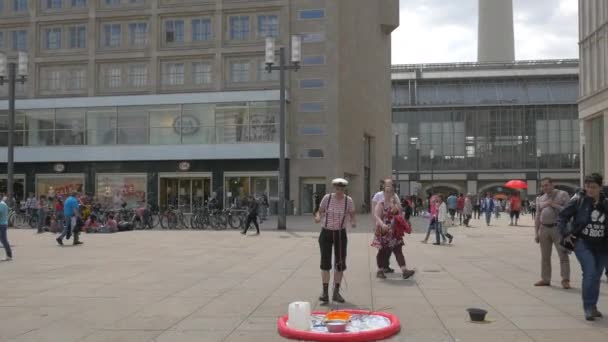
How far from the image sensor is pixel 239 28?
45719 millimetres

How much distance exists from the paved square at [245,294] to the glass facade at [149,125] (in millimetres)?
24876

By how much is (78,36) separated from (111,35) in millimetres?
2518

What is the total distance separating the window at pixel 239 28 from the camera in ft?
150

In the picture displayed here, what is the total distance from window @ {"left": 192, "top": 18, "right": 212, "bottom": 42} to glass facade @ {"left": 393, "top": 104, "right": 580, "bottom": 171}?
46491mm

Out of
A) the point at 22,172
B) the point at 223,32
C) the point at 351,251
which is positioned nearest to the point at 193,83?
the point at 223,32

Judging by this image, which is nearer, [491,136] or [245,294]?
[245,294]

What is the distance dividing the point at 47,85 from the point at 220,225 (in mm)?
25029

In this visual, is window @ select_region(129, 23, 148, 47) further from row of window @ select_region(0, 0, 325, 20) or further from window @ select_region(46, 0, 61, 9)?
window @ select_region(46, 0, 61, 9)

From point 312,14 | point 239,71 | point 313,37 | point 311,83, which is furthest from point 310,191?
point 312,14

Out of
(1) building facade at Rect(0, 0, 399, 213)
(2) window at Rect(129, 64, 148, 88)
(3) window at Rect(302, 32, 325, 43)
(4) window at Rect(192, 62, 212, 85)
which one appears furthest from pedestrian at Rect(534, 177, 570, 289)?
(2) window at Rect(129, 64, 148, 88)

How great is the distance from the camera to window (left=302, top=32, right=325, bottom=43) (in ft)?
146

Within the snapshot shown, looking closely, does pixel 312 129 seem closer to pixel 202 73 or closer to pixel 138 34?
pixel 202 73

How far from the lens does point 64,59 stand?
47.2 meters

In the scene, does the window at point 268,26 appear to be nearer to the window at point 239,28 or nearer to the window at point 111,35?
the window at point 239,28
